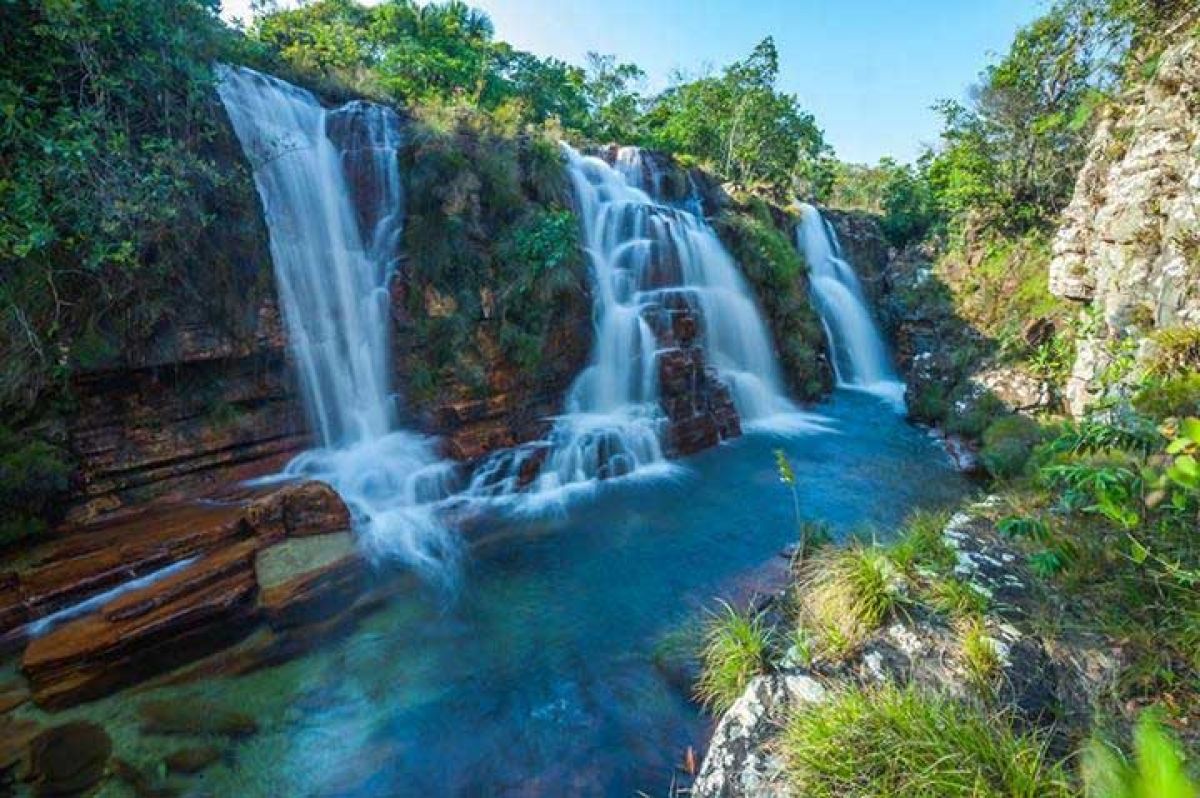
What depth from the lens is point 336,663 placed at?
4809mm

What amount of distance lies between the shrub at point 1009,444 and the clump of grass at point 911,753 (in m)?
6.16

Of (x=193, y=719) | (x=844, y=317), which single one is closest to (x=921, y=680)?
(x=193, y=719)

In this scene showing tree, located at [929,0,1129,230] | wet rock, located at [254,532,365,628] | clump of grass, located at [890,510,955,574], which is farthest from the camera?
tree, located at [929,0,1129,230]

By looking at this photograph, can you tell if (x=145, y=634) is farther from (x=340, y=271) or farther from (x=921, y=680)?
(x=921, y=680)

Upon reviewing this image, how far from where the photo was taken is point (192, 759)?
3.80 metres

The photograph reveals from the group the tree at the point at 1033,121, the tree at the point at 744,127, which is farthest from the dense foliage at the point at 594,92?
the tree at the point at 1033,121

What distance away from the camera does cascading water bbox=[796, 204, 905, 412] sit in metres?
16.2

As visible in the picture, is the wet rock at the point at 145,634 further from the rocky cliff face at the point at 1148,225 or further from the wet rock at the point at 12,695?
the rocky cliff face at the point at 1148,225

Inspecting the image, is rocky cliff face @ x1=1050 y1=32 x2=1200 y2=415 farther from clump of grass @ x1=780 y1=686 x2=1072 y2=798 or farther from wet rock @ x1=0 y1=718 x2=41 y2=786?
wet rock @ x1=0 y1=718 x2=41 y2=786

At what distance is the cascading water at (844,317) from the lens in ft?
53.1

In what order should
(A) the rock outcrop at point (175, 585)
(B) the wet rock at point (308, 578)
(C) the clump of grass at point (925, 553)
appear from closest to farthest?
(C) the clump of grass at point (925, 553) < (A) the rock outcrop at point (175, 585) < (B) the wet rock at point (308, 578)

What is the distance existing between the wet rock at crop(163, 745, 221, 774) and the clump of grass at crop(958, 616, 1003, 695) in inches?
201

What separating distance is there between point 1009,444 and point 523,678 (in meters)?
8.37

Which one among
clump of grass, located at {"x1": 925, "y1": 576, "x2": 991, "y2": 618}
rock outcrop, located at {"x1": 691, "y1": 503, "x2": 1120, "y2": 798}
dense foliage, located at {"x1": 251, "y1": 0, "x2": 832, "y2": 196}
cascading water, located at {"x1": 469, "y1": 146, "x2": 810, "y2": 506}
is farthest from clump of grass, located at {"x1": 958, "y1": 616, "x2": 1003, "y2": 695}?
dense foliage, located at {"x1": 251, "y1": 0, "x2": 832, "y2": 196}
